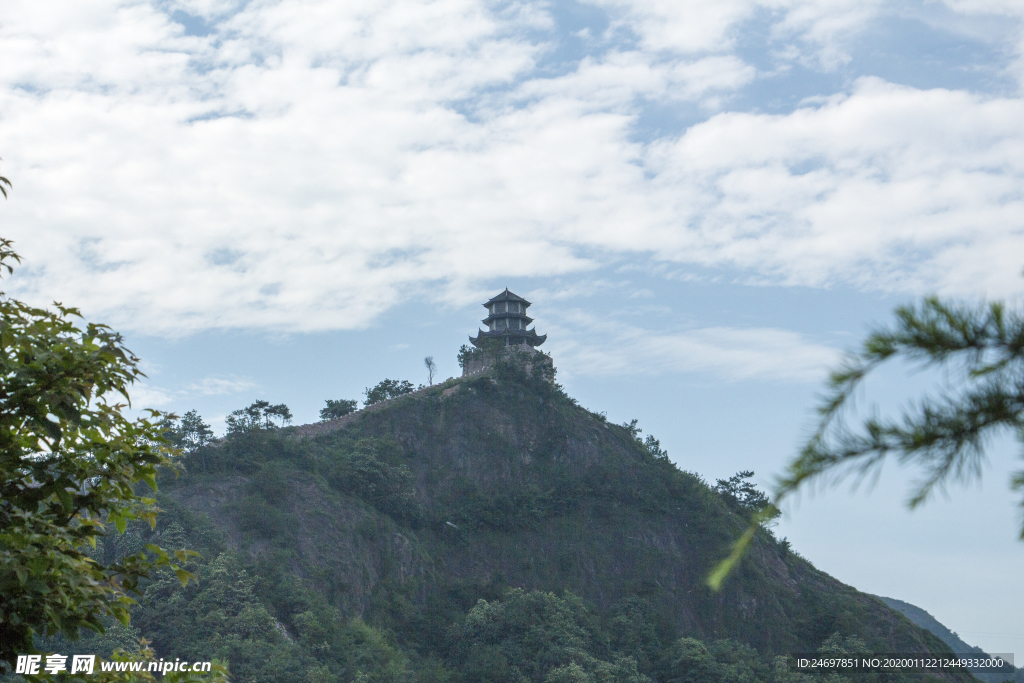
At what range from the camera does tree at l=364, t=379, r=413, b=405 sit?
164 feet

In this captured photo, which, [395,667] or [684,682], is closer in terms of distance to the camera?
[395,667]

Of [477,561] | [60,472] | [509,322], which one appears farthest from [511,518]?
[60,472]

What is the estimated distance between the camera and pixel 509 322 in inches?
2201

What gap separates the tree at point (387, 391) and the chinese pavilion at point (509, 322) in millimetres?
6551

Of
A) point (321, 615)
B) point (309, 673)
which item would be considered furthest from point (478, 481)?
point (309, 673)

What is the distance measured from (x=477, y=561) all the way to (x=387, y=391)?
50.4 ft

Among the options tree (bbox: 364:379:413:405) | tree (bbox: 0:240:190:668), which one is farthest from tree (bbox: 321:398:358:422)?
tree (bbox: 0:240:190:668)

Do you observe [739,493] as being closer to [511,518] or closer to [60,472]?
[511,518]

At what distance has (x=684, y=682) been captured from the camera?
30.0 meters

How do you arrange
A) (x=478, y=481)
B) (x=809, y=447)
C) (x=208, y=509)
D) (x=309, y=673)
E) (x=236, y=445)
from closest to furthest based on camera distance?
(x=809, y=447)
(x=309, y=673)
(x=208, y=509)
(x=236, y=445)
(x=478, y=481)

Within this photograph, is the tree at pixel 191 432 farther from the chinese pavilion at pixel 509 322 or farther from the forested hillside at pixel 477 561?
the chinese pavilion at pixel 509 322

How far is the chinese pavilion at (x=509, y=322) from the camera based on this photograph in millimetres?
55031

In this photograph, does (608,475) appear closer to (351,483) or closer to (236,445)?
(351,483)

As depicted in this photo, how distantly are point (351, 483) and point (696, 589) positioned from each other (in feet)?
57.4
